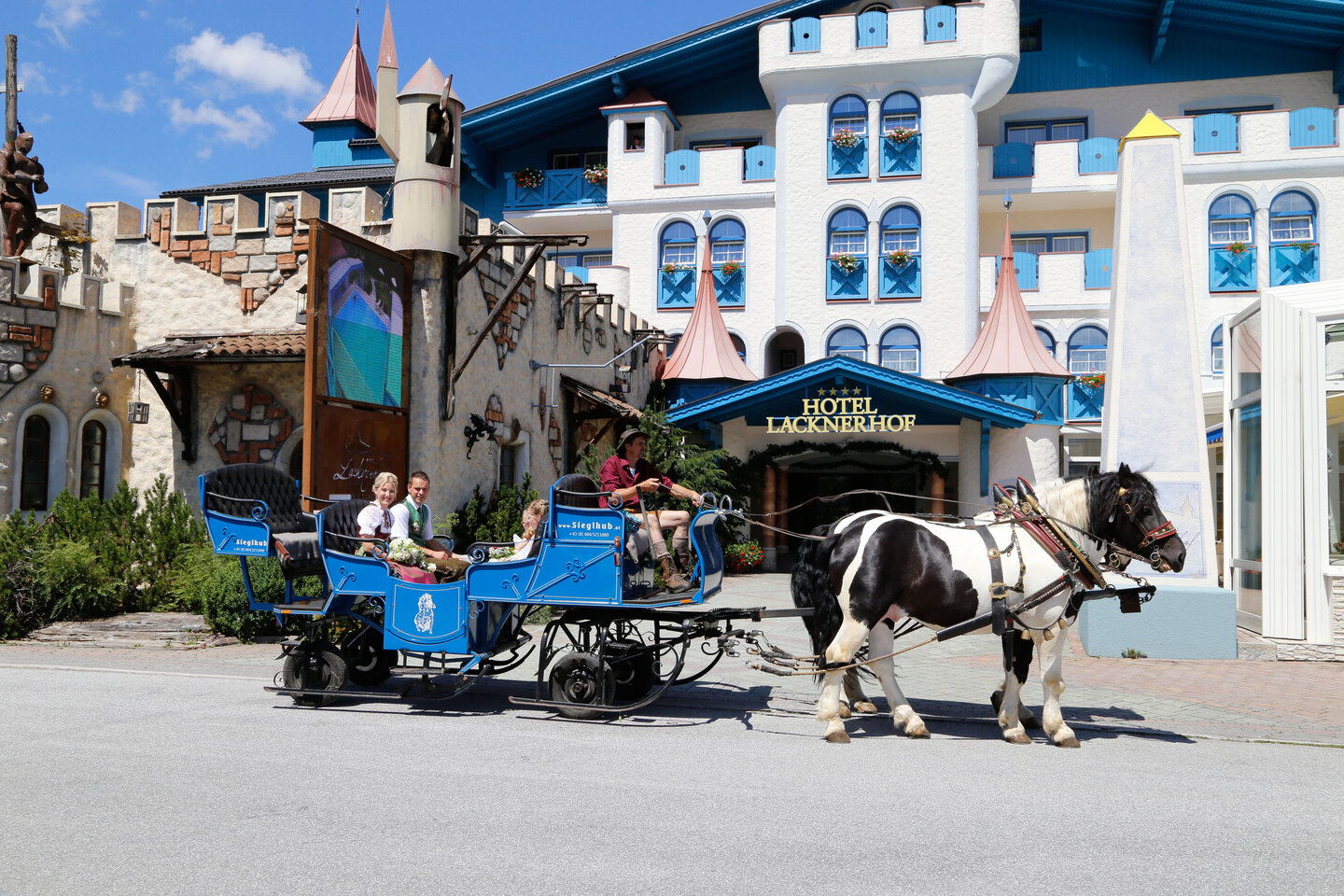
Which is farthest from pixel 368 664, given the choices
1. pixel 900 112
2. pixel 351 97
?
pixel 351 97

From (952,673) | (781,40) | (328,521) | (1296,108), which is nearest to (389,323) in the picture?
(328,521)

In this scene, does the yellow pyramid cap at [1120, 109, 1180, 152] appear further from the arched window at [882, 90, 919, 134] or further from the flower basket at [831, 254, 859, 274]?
the arched window at [882, 90, 919, 134]

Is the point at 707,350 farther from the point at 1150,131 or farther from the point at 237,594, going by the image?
the point at 237,594

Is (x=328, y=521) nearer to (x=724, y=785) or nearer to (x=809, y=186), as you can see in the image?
(x=724, y=785)

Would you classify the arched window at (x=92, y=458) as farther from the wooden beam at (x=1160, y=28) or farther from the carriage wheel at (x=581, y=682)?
the wooden beam at (x=1160, y=28)

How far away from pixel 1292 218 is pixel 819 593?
22.2 m

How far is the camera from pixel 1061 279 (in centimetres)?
2452

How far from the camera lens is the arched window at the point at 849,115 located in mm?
25172

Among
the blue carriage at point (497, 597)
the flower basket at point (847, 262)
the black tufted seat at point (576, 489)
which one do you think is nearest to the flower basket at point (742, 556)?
the flower basket at point (847, 262)

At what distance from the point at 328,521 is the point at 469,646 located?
1.62 m

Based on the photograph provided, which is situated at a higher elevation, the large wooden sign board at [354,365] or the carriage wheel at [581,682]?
the large wooden sign board at [354,365]

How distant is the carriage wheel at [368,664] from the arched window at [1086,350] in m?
20.0

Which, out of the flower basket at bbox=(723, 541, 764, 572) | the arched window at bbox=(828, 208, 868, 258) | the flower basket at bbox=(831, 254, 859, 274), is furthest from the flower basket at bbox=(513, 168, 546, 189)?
the flower basket at bbox=(723, 541, 764, 572)

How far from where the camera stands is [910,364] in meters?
24.5
